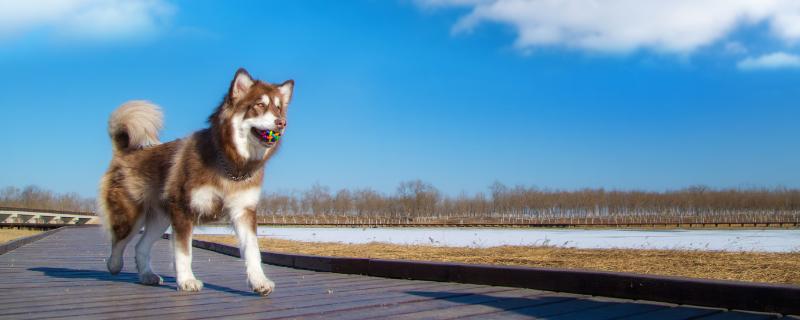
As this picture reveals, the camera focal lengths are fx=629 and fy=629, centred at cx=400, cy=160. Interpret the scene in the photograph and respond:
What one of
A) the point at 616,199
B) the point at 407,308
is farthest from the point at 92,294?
the point at 616,199

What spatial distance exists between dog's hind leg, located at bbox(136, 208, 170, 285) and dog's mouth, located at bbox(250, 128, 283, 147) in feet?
4.89

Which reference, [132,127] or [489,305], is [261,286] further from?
[132,127]

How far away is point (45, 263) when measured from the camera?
27.9 ft

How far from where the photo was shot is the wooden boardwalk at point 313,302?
3.87 m

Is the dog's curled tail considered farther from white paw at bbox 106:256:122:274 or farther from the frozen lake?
the frozen lake

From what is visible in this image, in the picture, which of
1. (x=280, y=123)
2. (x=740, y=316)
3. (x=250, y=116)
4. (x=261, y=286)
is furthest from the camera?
(x=250, y=116)

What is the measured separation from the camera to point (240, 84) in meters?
5.11

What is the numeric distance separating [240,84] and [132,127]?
6.04 ft

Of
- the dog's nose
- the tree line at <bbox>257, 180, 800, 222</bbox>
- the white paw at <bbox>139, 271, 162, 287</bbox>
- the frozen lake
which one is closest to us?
the dog's nose

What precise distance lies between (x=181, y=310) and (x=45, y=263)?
18.4ft

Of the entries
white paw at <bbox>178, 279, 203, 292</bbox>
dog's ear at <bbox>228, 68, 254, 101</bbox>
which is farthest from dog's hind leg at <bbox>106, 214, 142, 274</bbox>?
dog's ear at <bbox>228, 68, 254, 101</bbox>

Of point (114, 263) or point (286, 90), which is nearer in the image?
point (286, 90)

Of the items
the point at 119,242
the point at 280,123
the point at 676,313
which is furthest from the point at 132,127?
the point at 676,313

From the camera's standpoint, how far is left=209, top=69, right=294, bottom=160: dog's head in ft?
16.1
